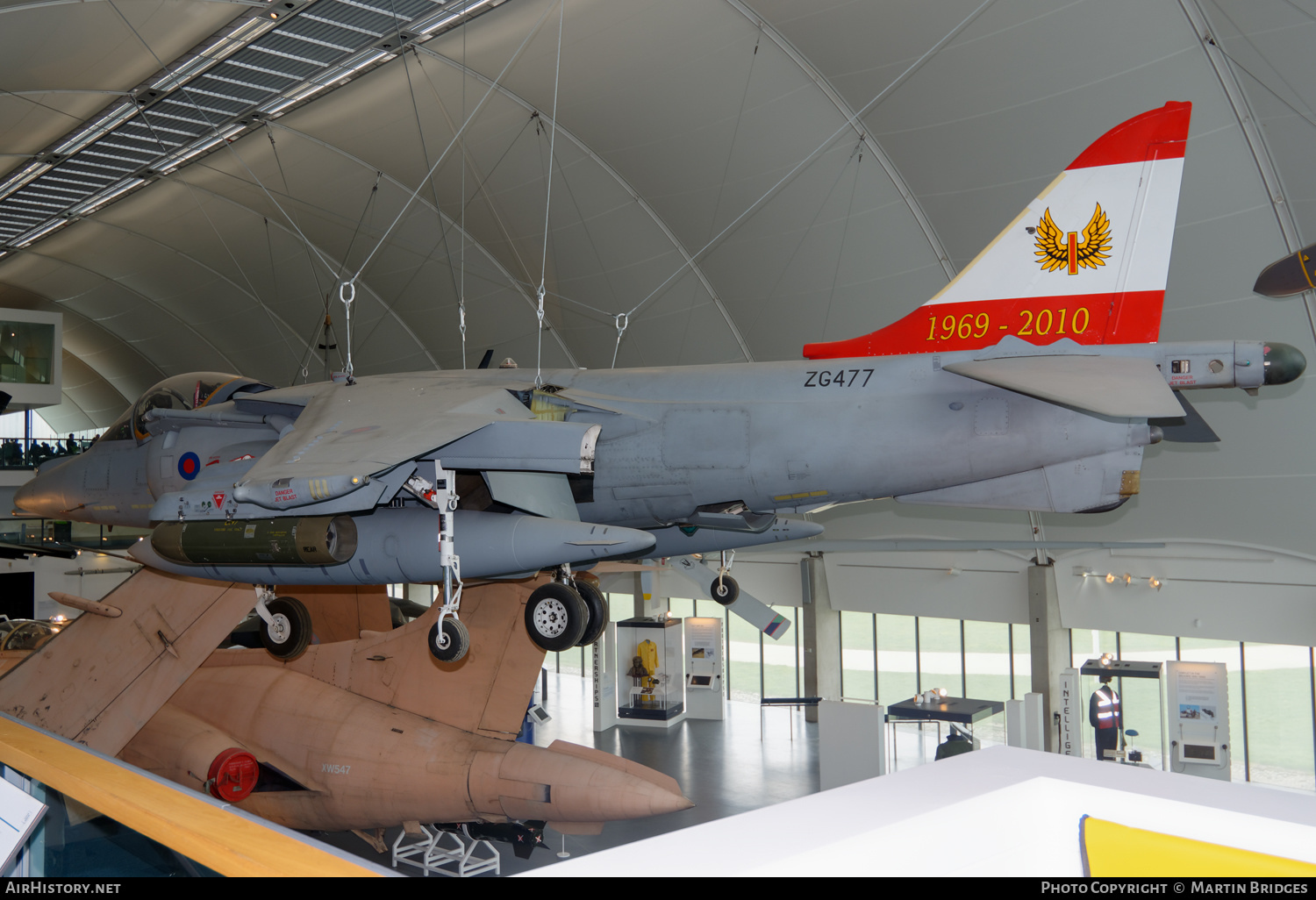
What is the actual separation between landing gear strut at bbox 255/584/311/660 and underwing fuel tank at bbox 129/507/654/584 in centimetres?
189

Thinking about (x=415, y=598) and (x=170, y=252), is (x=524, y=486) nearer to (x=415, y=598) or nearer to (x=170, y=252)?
(x=170, y=252)

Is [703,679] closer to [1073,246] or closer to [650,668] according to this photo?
[650,668]

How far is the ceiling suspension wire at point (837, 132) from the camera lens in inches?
559

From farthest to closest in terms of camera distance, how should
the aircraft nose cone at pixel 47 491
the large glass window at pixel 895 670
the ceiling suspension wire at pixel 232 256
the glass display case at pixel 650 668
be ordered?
the large glass window at pixel 895 670
the glass display case at pixel 650 668
the ceiling suspension wire at pixel 232 256
the aircraft nose cone at pixel 47 491

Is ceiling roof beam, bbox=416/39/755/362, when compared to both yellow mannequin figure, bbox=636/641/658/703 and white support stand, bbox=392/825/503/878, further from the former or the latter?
white support stand, bbox=392/825/503/878

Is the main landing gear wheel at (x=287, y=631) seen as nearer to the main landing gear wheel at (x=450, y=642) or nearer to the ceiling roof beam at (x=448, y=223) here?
the main landing gear wheel at (x=450, y=642)

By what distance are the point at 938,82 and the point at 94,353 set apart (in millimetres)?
40471

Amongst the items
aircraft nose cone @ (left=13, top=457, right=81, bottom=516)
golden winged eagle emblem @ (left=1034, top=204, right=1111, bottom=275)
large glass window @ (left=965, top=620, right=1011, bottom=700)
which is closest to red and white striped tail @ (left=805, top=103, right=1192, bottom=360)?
A: golden winged eagle emblem @ (left=1034, top=204, right=1111, bottom=275)

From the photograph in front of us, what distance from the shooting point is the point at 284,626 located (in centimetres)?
1071

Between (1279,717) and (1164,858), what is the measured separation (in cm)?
4039

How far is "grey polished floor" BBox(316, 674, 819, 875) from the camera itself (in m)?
16.6

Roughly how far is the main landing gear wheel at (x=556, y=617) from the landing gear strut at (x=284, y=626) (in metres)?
3.46

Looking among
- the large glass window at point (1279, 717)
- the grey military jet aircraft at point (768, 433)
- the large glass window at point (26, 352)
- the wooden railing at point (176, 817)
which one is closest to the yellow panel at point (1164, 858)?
the wooden railing at point (176, 817)

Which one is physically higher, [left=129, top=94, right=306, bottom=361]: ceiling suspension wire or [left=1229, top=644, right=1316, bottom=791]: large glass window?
[left=129, top=94, right=306, bottom=361]: ceiling suspension wire
